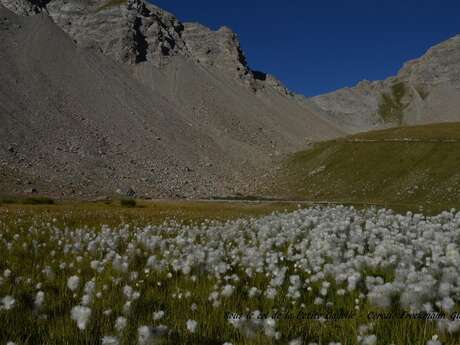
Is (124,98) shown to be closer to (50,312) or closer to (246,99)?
(246,99)

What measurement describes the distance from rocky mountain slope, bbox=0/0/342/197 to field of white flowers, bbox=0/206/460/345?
50910 mm

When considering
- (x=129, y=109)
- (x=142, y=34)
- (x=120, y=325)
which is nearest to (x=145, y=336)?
(x=120, y=325)

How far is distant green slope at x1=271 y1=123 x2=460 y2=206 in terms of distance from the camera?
2195 inches

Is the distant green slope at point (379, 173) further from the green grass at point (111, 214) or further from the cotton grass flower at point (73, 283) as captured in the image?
the cotton grass flower at point (73, 283)

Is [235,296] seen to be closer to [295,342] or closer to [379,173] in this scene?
[295,342]

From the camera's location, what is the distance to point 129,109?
89.4 meters

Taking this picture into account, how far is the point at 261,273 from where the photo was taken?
743 cm

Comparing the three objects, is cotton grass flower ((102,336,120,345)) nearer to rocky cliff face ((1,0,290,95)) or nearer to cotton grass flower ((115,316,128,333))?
cotton grass flower ((115,316,128,333))

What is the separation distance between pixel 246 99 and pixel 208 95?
14479mm

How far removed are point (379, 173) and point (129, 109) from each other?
49389mm

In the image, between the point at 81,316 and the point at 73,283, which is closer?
the point at 81,316

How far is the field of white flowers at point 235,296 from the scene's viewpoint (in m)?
4.28

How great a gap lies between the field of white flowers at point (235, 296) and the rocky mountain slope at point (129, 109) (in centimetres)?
5091

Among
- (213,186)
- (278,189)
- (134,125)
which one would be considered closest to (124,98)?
(134,125)
